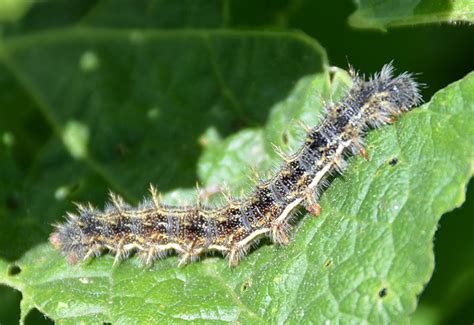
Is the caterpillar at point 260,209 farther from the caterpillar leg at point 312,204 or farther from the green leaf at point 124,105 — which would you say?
the green leaf at point 124,105

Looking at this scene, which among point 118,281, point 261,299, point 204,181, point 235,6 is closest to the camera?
point 261,299

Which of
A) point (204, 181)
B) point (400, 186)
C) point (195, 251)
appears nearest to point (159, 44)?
point (204, 181)

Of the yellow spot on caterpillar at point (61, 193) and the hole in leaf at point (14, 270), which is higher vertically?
the yellow spot on caterpillar at point (61, 193)

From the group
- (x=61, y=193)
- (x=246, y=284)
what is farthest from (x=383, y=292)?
(x=61, y=193)

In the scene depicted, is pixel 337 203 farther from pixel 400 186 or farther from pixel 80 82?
pixel 80 82

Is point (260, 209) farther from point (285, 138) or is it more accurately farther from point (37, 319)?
point (37, 319)

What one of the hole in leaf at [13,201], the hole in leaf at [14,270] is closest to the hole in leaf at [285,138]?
the hole in leaf at [14,270]
